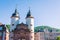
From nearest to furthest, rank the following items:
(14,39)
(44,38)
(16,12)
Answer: (14,39)
(16,12)
(44,38)

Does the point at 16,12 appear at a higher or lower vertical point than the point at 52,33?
higher

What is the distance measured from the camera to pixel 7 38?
53.7 m

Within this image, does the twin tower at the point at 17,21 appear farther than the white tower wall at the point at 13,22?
No

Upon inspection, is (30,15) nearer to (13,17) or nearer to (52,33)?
(13,17)

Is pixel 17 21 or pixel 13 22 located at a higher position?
pixel 17 21

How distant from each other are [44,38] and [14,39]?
14.9 metres

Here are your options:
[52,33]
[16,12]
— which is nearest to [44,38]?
[52,33]

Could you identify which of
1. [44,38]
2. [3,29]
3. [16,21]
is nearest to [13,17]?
[16,21]

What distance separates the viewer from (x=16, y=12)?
52438 millimetres

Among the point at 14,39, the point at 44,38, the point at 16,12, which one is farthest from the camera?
the point at 44,38

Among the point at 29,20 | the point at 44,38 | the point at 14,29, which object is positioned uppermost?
the point at 29,20

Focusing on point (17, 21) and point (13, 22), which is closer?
point (13, 22)

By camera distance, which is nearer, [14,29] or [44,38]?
[14,29]

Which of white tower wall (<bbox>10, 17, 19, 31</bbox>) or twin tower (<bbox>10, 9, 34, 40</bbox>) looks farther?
Result: white tower wall (<bbox>10, 17, 19, 31</bbox>)
